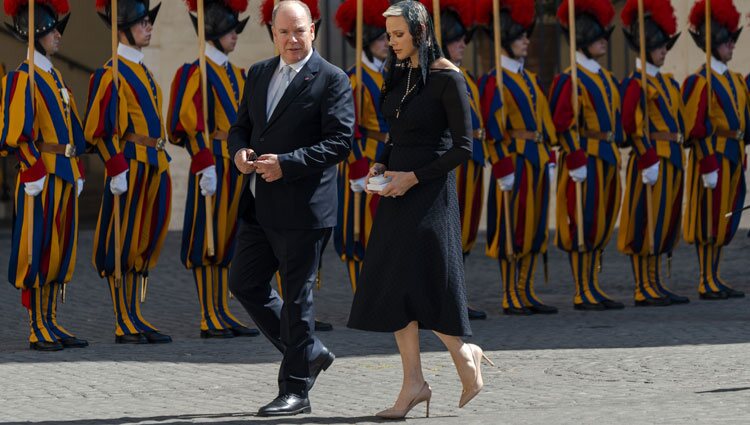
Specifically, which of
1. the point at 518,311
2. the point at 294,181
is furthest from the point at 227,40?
the point at 294,181

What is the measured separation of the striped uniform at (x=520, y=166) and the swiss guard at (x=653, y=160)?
0.71m

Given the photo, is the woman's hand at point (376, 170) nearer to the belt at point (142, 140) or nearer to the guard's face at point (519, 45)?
the belt at point (142, 140)

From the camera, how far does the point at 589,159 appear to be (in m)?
10.7

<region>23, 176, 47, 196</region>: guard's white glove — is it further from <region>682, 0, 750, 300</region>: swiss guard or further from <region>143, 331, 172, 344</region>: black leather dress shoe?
<region>682, 0, 750, 300</region>: swiss guard

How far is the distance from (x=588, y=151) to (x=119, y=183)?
3.14m

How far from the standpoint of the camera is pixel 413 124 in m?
6.68

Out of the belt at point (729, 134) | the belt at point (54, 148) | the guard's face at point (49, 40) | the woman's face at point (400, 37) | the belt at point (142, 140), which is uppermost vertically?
the guard's face at point (49, 40)

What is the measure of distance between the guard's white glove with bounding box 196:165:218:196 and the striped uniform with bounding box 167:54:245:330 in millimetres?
25

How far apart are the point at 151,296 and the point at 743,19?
256 inches

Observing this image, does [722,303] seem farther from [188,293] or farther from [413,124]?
[413,124]

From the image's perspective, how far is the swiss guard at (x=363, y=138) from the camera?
10.0 m

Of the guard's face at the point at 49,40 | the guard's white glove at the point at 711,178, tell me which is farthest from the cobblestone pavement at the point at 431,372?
the guard's face at the point at 49,40

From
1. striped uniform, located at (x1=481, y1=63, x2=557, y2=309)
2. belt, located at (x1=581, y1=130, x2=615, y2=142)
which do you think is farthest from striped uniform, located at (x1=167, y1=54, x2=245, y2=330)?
belt, located at (x1=581, y1=130, x2=615, y2=142)

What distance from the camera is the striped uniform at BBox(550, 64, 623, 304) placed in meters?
10.6
